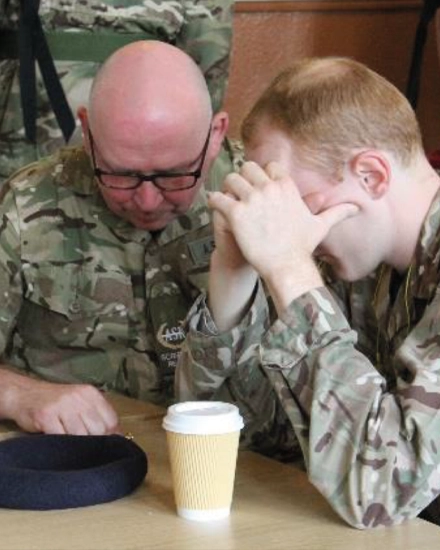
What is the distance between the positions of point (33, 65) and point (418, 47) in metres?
1.47

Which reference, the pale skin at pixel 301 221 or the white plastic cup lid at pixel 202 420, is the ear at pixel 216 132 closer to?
the pale skin at pixel 301 221

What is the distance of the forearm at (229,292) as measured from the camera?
5.91ft

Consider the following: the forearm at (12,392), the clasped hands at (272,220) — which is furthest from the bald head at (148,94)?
the clasped hands at (272,220)

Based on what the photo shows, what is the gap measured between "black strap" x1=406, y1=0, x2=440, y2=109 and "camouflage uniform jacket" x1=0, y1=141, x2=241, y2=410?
186 cm

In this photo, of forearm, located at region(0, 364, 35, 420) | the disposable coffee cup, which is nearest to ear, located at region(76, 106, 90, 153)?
forearm, located at region(0, 364, 35, 420)

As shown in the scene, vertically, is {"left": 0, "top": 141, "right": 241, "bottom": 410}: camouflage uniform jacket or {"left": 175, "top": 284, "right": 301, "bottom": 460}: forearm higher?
{"left": 175, "top": 284, "right": 301, "bottom": 460}: forearm

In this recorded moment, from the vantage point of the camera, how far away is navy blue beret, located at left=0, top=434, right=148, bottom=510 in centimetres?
153

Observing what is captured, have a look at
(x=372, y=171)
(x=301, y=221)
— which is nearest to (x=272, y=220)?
(x=301, y=221)

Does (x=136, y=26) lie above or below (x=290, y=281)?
below

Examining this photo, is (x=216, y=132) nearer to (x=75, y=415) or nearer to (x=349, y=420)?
(x=75, y=415)

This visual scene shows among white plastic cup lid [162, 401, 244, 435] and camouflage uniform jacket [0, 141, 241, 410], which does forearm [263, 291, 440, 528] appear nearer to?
white plastic cup lid [162, 401, 244, 435]

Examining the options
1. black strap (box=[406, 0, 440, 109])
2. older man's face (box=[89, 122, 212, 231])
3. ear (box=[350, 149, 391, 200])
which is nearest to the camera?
ear (box=[350, 149, 391, 200])

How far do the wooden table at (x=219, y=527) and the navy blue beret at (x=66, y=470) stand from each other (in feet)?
0.04

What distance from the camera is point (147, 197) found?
2.21 meters
